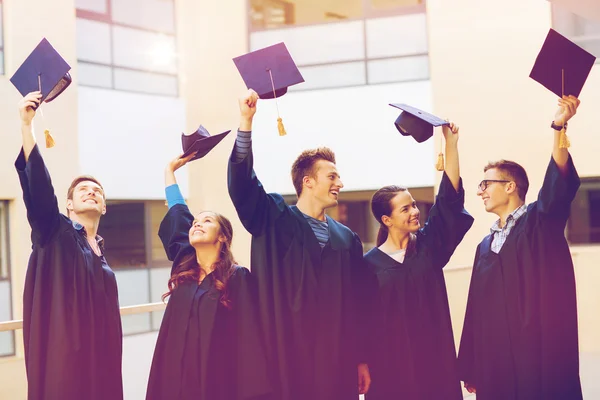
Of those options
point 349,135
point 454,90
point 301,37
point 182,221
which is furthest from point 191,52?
point 182,221

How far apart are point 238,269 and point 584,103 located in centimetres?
815

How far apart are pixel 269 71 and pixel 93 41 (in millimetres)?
9309

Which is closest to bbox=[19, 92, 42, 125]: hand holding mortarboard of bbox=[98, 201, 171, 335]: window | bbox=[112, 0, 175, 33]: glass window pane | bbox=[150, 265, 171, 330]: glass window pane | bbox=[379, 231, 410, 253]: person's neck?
bbox=[379, 231, 410, 253]: person's neck

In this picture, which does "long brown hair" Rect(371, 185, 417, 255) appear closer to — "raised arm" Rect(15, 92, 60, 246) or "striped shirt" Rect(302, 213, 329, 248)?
"striped shirt" Rect(302, 213, 329, 248)

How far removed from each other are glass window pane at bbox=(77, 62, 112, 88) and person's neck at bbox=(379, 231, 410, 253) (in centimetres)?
898

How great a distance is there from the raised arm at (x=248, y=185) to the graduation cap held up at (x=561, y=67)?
137cm

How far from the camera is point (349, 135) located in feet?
40.5

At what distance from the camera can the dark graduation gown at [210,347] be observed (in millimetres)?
3562

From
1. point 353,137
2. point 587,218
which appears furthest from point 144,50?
point 587,218

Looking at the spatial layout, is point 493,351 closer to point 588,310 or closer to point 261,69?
point 261,69

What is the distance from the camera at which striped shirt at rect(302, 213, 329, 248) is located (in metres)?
3.85

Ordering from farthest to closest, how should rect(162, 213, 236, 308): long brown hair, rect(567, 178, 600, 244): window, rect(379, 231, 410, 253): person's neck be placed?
rect(567, 178, 600, 244): window
rect(379, 231, 410, 253): person's neck
rect(162, 213, 236, 308): long brown hair

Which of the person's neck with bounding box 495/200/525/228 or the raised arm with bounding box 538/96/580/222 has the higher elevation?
the raised arm with bounding box 538/96/580/222

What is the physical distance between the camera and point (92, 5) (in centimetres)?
1248
